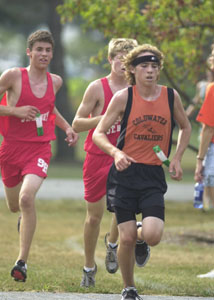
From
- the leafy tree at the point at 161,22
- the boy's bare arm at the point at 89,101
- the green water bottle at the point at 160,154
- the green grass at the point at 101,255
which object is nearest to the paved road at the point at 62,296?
the green grass at the point at 101,255

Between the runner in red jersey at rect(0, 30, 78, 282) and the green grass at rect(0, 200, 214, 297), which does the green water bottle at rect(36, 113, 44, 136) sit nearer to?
the runner in red jersey at rect(0, 30, 78, 282)

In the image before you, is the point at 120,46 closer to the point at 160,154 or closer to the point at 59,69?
the point at 160,154

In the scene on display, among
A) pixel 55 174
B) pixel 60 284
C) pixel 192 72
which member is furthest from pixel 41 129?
pixel 55 174

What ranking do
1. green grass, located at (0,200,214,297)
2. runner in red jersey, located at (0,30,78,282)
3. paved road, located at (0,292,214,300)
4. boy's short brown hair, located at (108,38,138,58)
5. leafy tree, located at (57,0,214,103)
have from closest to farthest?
paved road, located at (0,292,214,300) < green grass, located at (0,200,214,297) < boy's short brown hair, located at (108,38,138,58) < runner in red jersey, located at (0,30,78,282) < leafy tree, located at (57,0,214,103)

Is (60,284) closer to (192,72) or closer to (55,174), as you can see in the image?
(192,72)

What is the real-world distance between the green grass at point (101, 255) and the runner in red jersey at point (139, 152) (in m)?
0.88

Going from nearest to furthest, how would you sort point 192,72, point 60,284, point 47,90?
point 60,284 < point 47,90 < point 192,72

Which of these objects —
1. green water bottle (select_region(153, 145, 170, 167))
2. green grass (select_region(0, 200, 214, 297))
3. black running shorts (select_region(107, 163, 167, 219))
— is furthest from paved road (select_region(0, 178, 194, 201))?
green water bottle (select_region(153, 145, 170, 167))

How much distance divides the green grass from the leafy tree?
2360 mm

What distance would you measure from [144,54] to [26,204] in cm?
190

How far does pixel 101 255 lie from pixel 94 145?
116 inches

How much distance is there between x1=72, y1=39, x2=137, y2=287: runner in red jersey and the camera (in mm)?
7965

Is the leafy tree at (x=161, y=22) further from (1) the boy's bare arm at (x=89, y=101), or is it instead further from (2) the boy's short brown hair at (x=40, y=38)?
(1) the boy's bare arm at (x=89, y=101)

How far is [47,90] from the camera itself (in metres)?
8.34
